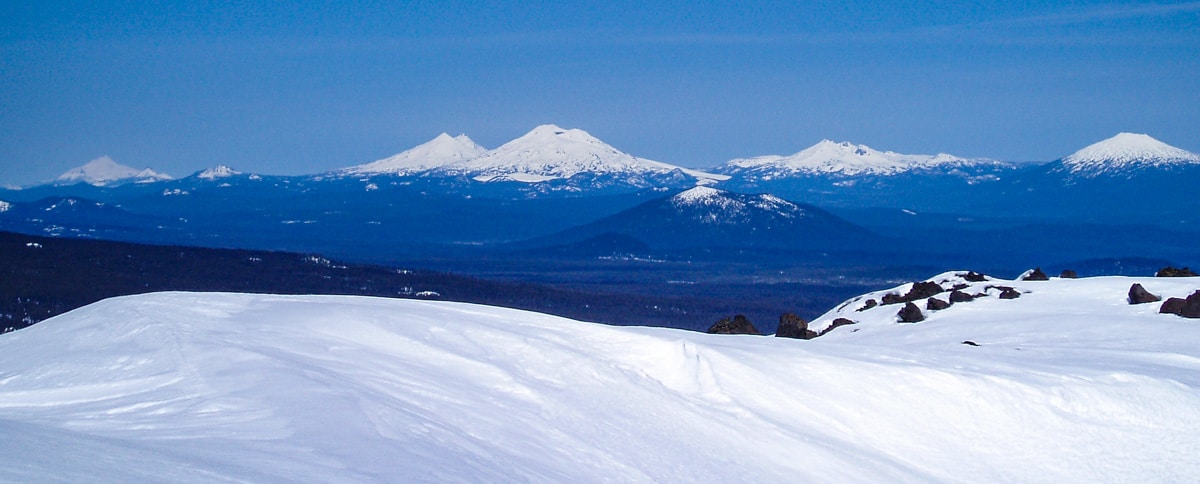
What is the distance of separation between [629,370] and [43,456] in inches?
450

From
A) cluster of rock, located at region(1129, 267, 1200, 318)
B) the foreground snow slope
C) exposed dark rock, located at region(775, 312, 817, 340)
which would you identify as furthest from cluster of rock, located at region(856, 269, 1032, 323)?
the foreground snow slope

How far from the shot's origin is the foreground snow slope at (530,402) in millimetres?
13008

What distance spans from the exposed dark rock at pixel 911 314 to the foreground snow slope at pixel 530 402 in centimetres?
753

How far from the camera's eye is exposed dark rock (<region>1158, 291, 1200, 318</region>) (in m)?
29.3

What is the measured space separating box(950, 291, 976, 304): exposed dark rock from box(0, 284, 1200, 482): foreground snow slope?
9.53m

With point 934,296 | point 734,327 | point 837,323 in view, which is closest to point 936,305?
point 934,296

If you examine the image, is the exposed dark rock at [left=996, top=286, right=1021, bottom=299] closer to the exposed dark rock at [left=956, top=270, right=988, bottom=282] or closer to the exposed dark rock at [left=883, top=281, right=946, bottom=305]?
the exposed dark rock at [left=883, top=281, right=946, bottom=305]

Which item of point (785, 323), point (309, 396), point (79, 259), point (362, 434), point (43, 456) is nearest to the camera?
point (43, 456)

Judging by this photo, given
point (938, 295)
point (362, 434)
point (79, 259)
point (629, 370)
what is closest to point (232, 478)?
point (362, 434)

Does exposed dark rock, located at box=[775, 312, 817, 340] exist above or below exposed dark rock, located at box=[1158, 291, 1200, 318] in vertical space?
below

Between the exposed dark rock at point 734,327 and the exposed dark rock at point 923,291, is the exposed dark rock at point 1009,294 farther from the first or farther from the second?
the exposed dark rock at point 734,327

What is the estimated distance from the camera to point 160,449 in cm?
1209

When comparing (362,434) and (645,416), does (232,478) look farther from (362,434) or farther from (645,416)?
(645,416)

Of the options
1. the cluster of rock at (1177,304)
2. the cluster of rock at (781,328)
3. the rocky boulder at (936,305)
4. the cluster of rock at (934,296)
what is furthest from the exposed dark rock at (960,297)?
the cluster of rock at (781,328)
